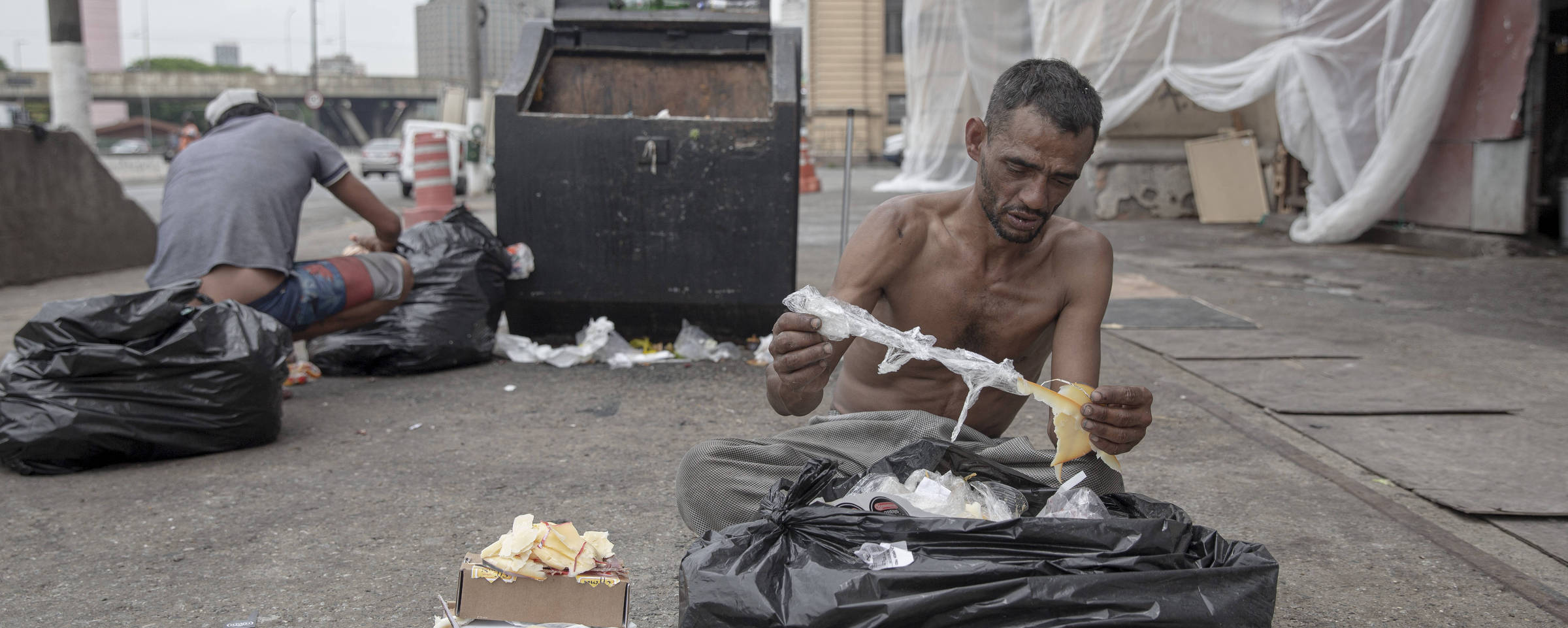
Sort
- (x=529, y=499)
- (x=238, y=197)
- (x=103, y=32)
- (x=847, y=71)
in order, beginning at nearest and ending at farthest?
(x=529, y=499), (x=238, y=197), (x=847, y=71), (x=103, y=32)

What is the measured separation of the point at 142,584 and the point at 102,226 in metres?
6.89

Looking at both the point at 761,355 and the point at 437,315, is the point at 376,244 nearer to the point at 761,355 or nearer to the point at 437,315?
the point at 437,315

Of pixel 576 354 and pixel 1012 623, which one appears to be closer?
pixel 1012 623

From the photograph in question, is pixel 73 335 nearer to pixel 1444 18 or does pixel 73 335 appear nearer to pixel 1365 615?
pixel 1365 615

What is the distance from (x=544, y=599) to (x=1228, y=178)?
36.6 ft

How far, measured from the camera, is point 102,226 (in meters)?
8.12

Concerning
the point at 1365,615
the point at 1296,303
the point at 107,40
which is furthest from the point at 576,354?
the point at 107,40

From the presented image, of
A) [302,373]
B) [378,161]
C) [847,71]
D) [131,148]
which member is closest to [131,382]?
[302,373]

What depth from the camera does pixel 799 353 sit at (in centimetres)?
181

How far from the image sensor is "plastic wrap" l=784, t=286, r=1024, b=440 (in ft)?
6.00

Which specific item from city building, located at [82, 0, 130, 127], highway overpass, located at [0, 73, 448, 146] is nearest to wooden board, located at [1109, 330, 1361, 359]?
highway overpass, located at [0, 73, 448, 146]

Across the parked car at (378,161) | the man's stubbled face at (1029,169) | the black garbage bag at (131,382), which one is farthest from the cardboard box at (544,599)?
the parked car at (378,161)

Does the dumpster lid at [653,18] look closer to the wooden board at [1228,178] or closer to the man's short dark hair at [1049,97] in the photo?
the man's short dark hair at [1049,97]

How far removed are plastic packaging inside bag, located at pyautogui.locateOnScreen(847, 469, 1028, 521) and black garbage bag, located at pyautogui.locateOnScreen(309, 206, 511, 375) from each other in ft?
9.98
